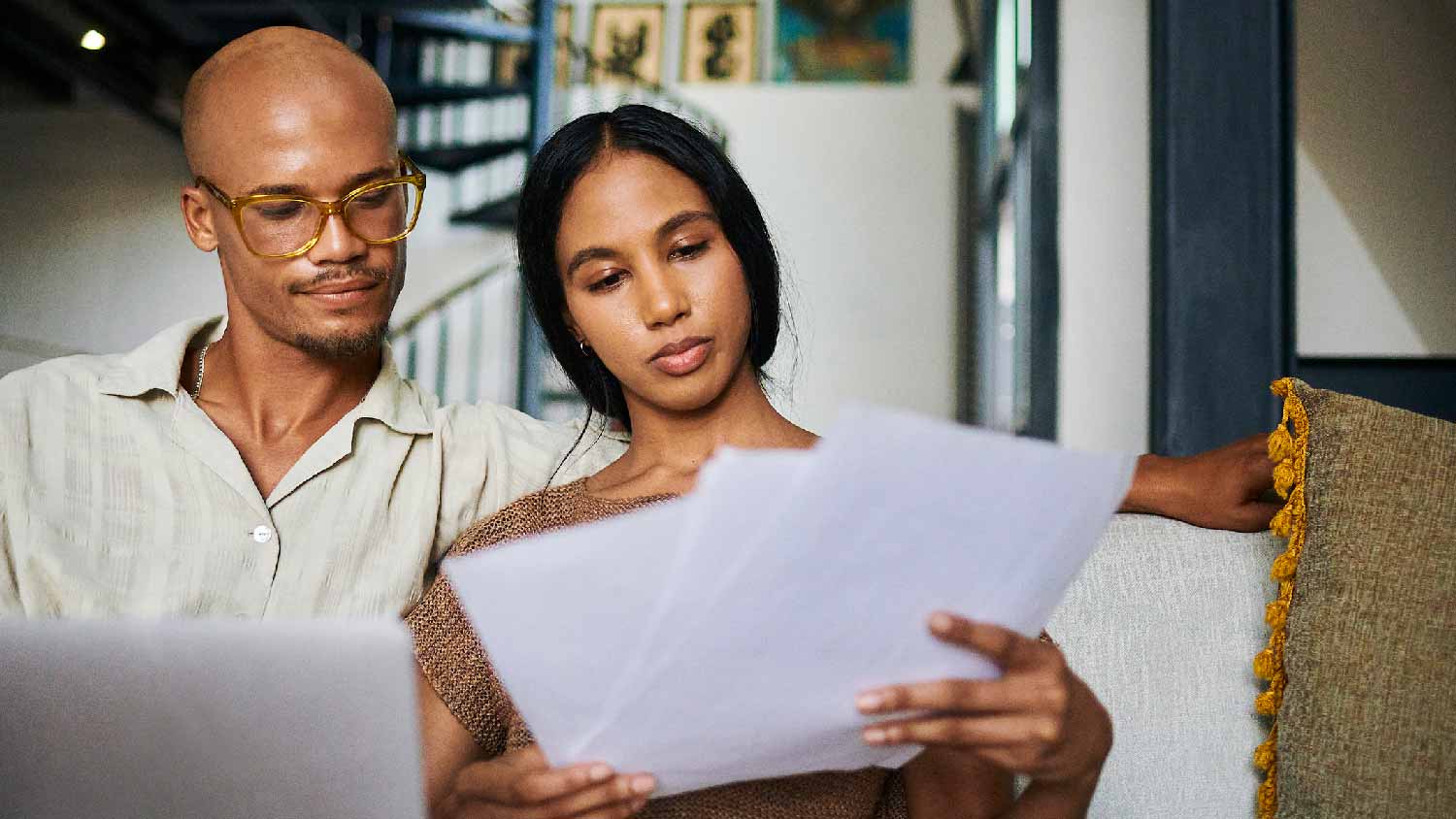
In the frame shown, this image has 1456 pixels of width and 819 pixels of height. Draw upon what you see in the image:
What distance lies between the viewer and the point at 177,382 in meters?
1.64

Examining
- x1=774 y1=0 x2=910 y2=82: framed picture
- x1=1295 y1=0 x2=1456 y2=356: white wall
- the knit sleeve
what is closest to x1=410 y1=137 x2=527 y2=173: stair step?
x1=774 y1=0 x2=910 y2=82: framed picture

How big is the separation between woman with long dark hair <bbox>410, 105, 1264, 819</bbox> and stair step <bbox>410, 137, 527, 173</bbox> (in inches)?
216

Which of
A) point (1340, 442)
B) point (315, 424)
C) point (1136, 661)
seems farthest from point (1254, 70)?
point (315, 424)

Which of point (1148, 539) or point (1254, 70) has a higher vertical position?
point (1254, 70)

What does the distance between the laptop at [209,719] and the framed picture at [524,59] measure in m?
6.34

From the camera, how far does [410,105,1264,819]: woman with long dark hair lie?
1151 millimetres

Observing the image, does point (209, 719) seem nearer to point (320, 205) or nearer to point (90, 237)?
point (320, 205)

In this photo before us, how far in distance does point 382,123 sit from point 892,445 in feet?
3.89

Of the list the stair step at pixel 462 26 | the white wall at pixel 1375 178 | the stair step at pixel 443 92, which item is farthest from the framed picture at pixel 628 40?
the white wall at pixel 1375 178

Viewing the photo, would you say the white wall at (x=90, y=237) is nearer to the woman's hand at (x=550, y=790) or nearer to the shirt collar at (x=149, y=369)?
the shirt collar at (x=149, y=369)

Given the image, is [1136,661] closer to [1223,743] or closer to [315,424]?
[1223,743]

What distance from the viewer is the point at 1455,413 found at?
2.08 metres

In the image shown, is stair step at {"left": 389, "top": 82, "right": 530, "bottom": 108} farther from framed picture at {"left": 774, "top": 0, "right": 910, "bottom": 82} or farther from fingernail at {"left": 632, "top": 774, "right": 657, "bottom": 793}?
fingernail at {"left": 632, "top": 774, "right": 657, "bottom": 793}

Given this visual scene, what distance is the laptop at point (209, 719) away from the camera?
717 millimetres
